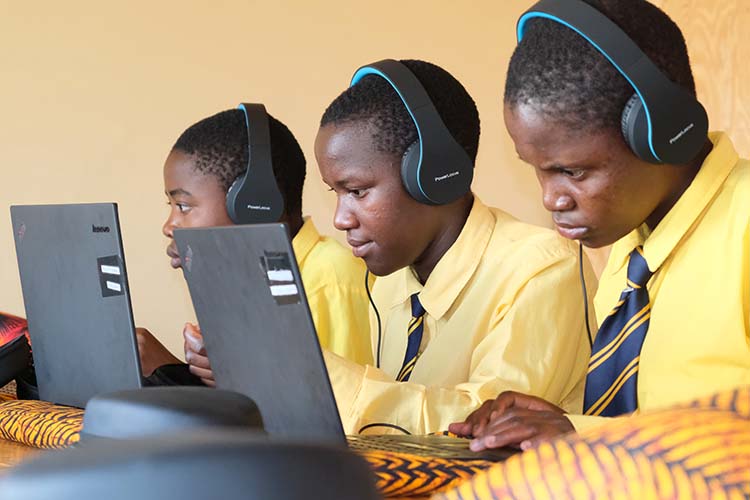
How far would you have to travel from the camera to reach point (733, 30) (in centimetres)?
218

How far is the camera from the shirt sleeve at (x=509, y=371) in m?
1.23

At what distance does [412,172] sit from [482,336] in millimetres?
264

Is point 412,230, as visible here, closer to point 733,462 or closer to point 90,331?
point 90,331

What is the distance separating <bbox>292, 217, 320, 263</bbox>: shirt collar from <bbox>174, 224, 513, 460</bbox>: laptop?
32.2 inches

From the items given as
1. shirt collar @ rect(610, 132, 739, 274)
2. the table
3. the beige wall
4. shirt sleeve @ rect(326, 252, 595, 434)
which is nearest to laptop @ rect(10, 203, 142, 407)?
the table

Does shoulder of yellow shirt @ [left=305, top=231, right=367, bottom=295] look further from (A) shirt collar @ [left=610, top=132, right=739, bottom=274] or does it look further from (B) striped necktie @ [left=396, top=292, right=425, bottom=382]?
(A) shirt collar @ [left=610, top=132, right=739, bottom=274]

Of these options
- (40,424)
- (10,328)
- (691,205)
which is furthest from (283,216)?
(691,205)

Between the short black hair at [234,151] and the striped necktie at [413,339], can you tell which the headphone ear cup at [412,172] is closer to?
the striped necktie at [413,339]

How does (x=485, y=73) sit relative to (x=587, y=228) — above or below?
above

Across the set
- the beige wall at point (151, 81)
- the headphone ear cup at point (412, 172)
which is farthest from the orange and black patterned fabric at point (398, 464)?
the beige wall at point (151, 81)

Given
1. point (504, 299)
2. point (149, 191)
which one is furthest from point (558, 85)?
point (149, 191)

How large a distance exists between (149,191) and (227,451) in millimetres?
2508

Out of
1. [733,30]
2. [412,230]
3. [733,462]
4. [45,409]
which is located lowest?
[45,409]

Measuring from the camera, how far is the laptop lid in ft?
3.01
